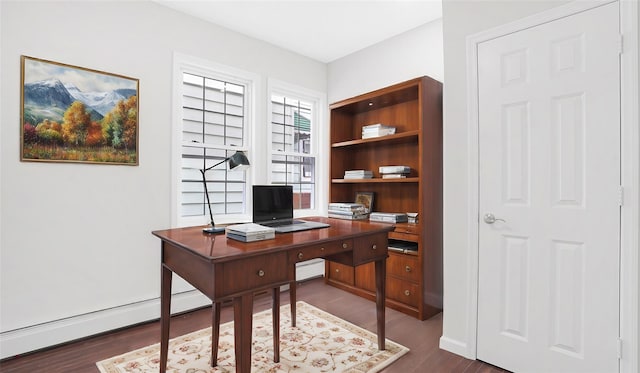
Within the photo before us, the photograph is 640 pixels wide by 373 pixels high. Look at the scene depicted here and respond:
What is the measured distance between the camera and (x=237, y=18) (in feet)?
10.0

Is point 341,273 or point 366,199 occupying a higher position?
point 366,199

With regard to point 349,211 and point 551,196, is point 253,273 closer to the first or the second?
point 551,196

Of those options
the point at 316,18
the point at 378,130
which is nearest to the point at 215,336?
the point at 378,130

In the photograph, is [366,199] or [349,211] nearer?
[349,211]

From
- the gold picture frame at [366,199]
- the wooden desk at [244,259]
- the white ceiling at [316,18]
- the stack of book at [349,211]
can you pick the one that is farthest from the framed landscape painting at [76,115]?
the gold picture frame at [366,199]

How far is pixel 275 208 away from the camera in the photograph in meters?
2.25

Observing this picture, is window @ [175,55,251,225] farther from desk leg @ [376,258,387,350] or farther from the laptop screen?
desk leg @ [376,258,387,350]

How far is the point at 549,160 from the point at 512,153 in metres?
0.20

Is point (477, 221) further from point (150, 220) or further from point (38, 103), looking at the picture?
point (38, 103)

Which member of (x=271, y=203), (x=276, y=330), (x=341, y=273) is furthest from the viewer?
(x=341, y=273)

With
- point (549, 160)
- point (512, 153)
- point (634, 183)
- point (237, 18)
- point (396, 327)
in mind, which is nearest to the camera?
point (634, 183)

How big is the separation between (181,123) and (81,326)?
72.3 inches

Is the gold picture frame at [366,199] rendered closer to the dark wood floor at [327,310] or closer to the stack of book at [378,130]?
the stack of book at [378,130]

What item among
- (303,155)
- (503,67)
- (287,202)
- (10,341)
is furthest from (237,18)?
(10,341)
